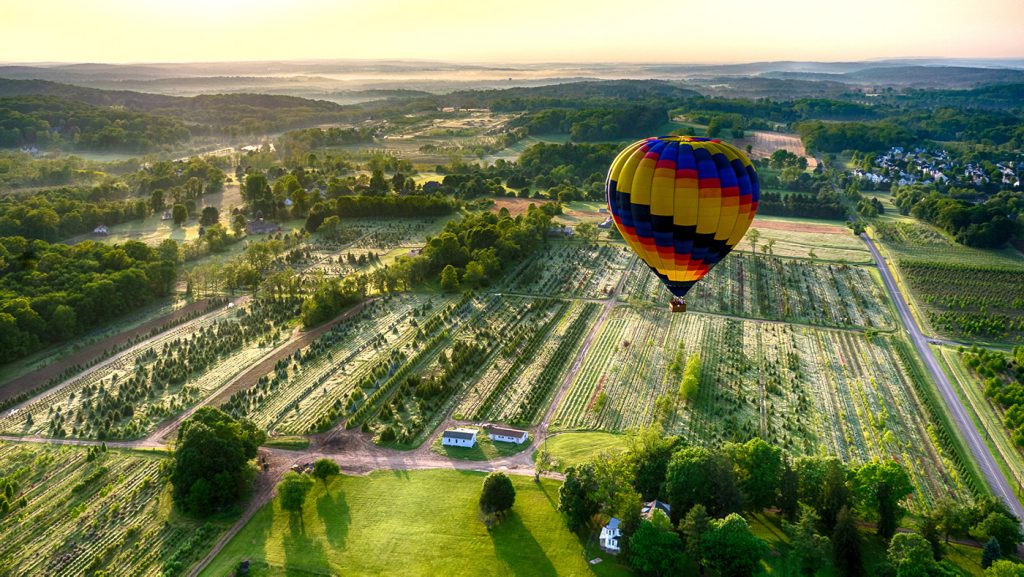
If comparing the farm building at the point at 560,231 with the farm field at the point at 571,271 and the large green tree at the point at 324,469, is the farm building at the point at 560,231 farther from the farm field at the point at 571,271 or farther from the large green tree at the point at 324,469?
the large green tree at the point at 324,469

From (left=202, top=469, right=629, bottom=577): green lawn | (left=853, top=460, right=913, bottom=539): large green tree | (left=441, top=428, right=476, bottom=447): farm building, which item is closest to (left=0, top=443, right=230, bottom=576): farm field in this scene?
(left=202, top=469, right=629, bottom=577): green lawn

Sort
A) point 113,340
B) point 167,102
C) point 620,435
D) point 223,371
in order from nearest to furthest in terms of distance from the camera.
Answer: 1. point 620,435
2. point 223,371
3. point 113,340
4. point 167,102

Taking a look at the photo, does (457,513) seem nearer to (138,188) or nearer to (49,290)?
(49,290)

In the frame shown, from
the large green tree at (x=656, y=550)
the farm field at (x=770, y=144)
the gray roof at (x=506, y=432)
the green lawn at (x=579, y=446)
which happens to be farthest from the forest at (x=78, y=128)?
the large green tree at (x=656, y=550)

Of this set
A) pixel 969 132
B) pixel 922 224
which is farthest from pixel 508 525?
pixel 969 132

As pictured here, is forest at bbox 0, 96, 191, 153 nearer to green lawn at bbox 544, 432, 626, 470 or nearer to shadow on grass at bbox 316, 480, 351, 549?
shadow on grass at bbox 316, 480, 351, 549
